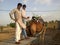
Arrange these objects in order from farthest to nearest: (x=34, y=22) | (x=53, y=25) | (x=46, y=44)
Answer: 1. (x=53, y=25)
2. (x=34, y=22)
3. (x=46, y=44)

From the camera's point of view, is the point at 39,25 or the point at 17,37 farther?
the point at 39,25

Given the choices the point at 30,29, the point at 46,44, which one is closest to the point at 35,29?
the point at 30,29

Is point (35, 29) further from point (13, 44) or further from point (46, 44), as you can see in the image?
point (13, 44)

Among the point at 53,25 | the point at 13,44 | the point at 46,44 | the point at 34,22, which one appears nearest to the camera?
the point at 13,44

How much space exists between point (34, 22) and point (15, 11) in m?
4.30

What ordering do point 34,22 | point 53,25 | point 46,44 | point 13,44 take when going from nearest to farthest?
point 13,44 < point 46,44 < point 34,22 < point 53,25

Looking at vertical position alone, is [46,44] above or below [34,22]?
below

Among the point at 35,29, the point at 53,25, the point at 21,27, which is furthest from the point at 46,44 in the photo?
the point at 53,25

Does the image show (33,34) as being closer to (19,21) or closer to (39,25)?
(39,25)

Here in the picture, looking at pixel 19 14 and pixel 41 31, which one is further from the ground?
pixel 19 14

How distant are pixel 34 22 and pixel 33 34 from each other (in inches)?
28.6

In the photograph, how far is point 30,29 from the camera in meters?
15.2

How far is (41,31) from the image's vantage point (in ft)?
53.2

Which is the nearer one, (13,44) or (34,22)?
(13,44)
